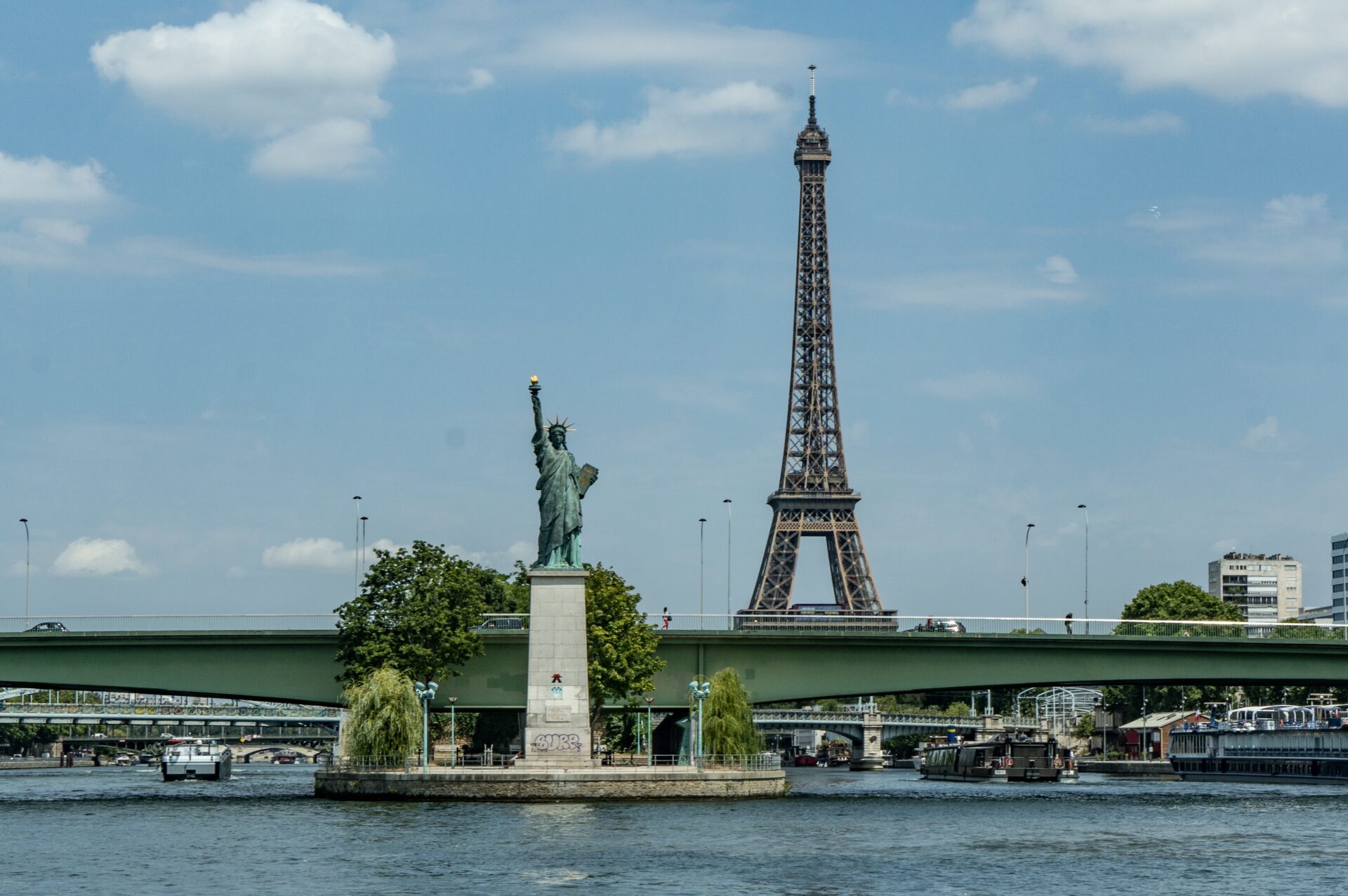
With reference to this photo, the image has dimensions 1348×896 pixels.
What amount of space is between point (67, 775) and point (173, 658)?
3285 inches

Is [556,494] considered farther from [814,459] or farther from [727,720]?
[814,459]

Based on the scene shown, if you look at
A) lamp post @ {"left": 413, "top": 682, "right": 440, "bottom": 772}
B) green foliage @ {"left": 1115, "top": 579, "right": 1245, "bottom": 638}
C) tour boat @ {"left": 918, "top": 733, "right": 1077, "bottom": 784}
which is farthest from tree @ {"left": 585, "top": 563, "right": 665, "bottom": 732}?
green foliage @ {"left": 1115, "top": 579, "right": 1245, "bottom": 638}

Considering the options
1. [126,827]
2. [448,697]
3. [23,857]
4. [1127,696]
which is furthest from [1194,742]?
[23,857]

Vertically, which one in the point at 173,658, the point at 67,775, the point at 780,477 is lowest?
the point at 67,775

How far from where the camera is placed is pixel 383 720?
77688 millimetres

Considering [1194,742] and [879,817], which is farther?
[1194,742]

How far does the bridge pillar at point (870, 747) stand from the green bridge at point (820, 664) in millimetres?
97258

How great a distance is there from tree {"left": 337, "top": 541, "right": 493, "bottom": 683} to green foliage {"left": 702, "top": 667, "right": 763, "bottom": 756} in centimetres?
1087

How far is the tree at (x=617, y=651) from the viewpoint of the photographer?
86.7 meters

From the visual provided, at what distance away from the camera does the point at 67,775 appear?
16088cm

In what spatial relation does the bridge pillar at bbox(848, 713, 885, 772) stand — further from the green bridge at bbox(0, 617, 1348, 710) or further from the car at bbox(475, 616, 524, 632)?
the green bridge at bbox(0, 617, 1348, 710)

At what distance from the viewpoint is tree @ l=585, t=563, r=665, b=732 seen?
3413 inches

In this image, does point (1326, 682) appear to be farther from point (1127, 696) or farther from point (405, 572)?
point (1127, 696)

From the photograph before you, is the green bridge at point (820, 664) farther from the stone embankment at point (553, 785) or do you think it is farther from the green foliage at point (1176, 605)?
the green foliage at point (1176, 605)
